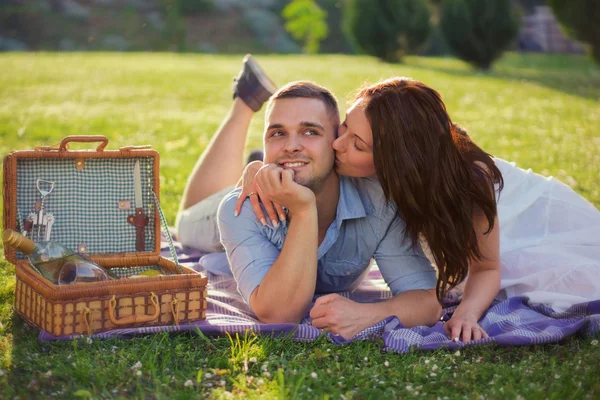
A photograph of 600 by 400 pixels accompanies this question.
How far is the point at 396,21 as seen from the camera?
943 inches

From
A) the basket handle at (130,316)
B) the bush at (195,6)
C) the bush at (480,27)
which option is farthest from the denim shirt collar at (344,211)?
the bush at (195,6)

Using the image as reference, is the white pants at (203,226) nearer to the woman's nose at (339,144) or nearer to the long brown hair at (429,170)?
the woman's nose at (339,144)

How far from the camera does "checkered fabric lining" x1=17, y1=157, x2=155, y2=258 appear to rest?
168 inches

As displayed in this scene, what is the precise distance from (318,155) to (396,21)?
21.2 metres

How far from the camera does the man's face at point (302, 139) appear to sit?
3.71 metres

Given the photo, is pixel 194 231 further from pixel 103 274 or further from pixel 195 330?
pixel 195 330

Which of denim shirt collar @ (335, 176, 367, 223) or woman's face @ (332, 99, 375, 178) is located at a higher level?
woman's face @ (332, 99, 375, 178)

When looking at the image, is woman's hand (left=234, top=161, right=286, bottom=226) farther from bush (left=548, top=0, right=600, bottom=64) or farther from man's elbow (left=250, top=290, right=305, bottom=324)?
bush (left=548, top=0, right=600, bottom=64)

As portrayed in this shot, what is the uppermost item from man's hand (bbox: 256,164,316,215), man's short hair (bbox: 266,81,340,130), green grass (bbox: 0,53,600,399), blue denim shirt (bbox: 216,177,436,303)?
man's short hair (bbox: 266,81,340,130)

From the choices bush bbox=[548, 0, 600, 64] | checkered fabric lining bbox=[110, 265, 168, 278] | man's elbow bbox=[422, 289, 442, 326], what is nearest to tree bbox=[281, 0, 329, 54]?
bush bbox=[548, 0, 600, 64]

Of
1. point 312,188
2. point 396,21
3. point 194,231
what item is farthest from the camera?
point 396,21

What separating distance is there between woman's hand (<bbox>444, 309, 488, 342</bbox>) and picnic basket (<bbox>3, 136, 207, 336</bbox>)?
1279 mm

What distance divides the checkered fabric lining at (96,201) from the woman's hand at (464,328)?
6.03ft

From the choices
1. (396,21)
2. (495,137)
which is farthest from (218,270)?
(396,21)
